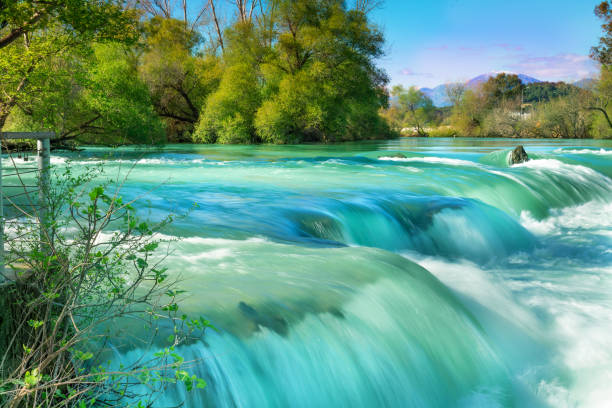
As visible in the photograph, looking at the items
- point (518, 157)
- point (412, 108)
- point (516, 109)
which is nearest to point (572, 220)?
point (518, 157)

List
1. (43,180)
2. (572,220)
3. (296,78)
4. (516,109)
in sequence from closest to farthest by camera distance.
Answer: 1. (43,180)
2. (572,220)
3. (296,78)
4. (516,109)

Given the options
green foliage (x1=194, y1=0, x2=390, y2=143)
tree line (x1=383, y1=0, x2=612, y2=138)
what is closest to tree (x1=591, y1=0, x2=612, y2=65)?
tree line (x1=383, y1=0, x2=612, y2=138)

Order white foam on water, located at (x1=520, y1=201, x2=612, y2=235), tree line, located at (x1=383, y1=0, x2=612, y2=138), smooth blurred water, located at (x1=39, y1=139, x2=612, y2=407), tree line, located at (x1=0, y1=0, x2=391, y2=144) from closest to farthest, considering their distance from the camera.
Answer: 1. smooth blurred water, located at (x1=39, y1=139, x2=612, y2=407)
2. white foam on water, located at (x1=520, y1=201, x2=612, y2=235)
3. tree line, located at (x1=0, y1=0, x2=391, y2=144)
4. tree line, located at (x1=383, y1=0, x2=612, y2=138)

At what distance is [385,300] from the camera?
4.32m

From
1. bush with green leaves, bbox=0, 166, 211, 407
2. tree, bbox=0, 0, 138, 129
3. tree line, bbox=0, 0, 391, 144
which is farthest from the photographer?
tree line, bbox=0, 0, 391, 144

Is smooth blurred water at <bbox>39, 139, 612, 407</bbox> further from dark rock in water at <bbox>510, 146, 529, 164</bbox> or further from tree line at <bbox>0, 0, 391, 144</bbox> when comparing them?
tree line at <bbox>0, 0, 391, 144</bbox>

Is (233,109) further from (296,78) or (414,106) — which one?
(414,106)

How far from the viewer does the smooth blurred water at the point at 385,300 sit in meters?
3.38

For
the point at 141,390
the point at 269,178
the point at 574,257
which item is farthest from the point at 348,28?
the point at 141,390

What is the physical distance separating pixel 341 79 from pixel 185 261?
25.6 m

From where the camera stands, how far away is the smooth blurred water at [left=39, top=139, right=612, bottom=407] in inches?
133

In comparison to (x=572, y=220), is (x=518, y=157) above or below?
above

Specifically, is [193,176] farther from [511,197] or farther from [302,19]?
[302,19]

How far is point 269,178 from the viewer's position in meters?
11.9
